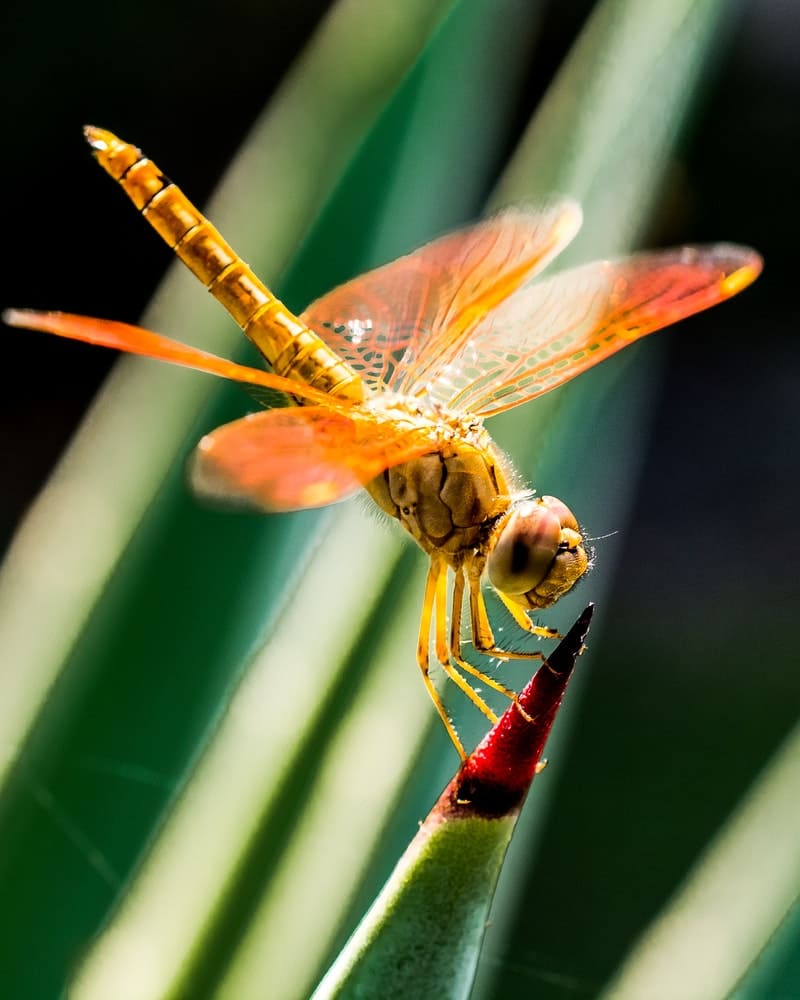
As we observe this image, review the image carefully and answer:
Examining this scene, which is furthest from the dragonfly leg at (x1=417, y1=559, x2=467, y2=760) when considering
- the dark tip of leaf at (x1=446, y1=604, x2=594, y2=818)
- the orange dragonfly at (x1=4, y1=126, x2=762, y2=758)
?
the dark tip of leaf at (x1=446, y1=604, x2=594, y2=818)

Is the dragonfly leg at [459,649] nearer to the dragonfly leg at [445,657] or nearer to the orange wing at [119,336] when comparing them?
the dragonfly leg at [445,657]

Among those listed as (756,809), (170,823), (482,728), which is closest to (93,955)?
(170,823)

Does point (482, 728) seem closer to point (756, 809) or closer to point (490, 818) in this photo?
point (756, 809)

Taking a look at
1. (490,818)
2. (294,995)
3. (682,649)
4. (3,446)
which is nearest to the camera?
(490,818)

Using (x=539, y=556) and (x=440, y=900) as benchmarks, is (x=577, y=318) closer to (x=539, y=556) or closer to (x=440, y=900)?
(x=539, y=556)

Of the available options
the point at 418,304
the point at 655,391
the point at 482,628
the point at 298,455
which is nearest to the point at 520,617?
the point at 482,628

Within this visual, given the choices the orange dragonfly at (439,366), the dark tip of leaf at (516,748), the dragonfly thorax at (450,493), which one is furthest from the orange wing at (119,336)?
the dark tip of leaf at (516,748)
